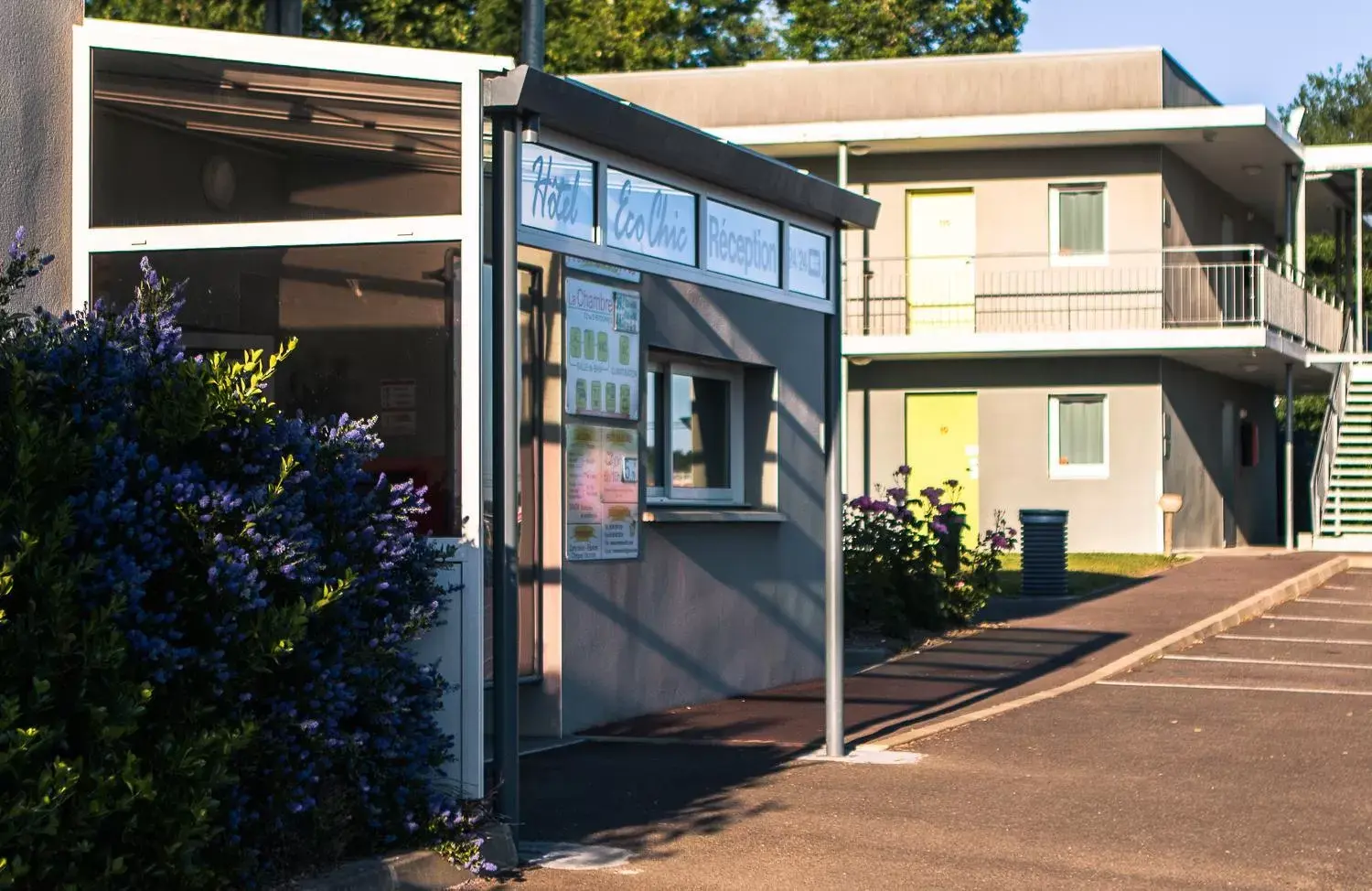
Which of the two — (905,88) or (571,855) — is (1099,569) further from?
(571,855)

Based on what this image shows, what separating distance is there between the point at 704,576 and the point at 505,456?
4894mm

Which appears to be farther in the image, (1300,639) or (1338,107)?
(1338,107)

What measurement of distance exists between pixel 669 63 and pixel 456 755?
41.0m

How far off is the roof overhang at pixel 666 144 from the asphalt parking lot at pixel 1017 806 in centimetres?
297

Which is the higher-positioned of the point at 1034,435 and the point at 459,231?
the point at 459,231

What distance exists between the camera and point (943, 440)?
29.4 meters

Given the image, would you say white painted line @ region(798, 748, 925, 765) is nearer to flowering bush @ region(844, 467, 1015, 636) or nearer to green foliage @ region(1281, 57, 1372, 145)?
flowering bush @ region(844, 467, 1015, 636)

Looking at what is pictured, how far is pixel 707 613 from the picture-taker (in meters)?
11.8

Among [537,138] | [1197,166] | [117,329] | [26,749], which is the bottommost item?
[26,749]

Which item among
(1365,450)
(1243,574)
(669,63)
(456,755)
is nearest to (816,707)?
(456,755)

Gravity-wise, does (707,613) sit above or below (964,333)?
below

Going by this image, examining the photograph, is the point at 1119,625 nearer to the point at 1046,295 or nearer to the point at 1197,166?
the point at 1046,295

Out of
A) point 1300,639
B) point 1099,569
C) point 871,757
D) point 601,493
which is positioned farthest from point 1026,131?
point 871,757

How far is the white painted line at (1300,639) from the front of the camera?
638 inches
